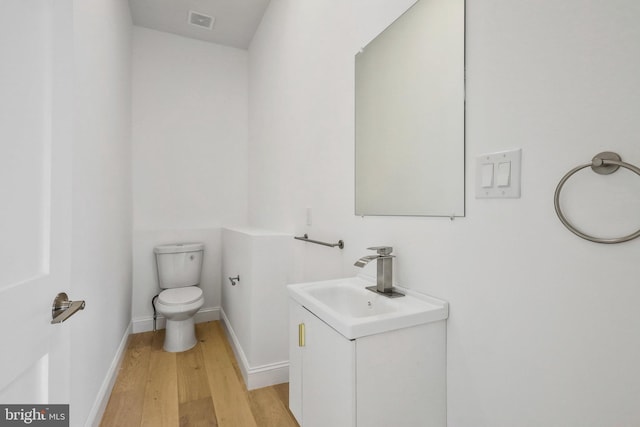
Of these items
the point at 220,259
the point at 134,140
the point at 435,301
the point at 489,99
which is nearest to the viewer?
the point at 489,99

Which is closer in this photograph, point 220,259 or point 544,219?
point 544,219

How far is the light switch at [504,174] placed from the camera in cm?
80

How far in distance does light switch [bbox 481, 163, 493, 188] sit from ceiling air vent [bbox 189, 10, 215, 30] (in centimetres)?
289

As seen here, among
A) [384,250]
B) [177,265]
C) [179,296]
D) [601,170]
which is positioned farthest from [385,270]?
[177,265]

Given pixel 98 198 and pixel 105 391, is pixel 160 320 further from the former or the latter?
pixel 98 198

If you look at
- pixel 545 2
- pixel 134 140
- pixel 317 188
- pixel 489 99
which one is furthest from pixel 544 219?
pixel 134 140

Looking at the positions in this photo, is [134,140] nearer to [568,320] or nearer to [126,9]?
[126,9]

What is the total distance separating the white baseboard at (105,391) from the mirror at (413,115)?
1683 millimetres

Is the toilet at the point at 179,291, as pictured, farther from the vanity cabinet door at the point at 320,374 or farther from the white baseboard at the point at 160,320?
the vanity cabinet door at the point at 320,374

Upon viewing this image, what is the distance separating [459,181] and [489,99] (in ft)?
0.82

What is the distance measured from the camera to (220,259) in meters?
3.17

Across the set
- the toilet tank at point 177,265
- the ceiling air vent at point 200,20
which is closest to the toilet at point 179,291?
the toilet tank at point 177,265

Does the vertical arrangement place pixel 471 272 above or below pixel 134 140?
below

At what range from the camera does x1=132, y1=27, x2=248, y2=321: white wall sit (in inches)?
113
